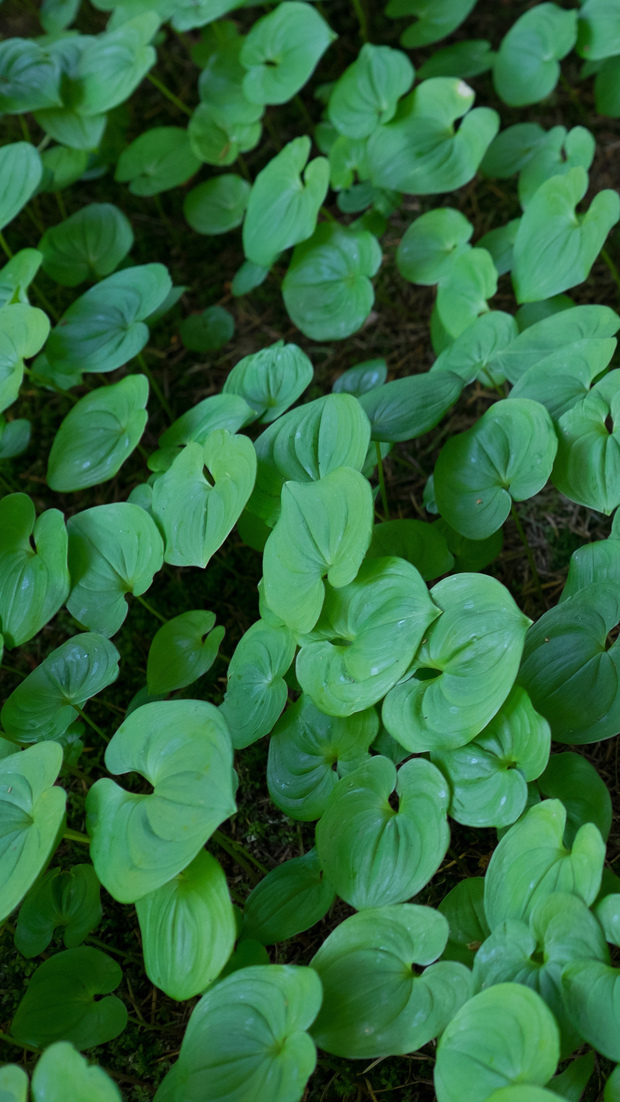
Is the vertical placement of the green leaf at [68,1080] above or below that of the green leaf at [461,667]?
below

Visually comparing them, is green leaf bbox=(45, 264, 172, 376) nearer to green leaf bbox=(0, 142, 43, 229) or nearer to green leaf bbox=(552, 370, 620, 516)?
green leaf bbox=(0, 142, 43, 229)

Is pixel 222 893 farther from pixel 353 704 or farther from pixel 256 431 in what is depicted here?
pixel 256 431

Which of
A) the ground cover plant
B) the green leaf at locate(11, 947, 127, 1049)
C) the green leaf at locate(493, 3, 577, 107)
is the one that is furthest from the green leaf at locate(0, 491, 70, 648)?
the green leaf at locate(493, 3, 577, 107)

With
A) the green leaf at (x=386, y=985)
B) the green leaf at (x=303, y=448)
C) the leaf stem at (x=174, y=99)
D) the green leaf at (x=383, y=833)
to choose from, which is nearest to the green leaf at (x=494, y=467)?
the green leaf at (x=303, y=448)

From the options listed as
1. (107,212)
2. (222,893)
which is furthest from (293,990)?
(107,212)

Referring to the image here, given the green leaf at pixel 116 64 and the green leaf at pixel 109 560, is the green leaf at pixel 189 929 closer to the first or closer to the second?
the green leaf at pixel 109 560

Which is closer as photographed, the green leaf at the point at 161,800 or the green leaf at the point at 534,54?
the green leaf at the point at 161,800
